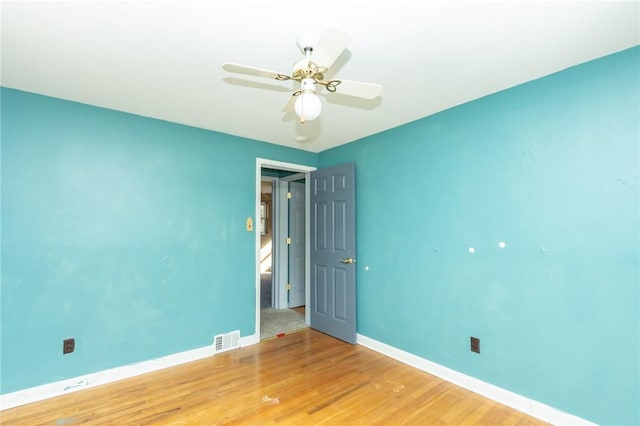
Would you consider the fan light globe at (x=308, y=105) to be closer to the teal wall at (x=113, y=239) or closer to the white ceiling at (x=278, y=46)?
the white ceiling at (x=278, y=46)

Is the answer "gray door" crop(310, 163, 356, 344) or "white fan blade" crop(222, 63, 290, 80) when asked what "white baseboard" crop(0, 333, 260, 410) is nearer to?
"gray door" crop(310, 163, 356, 344)

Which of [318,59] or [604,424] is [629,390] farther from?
[318,59]

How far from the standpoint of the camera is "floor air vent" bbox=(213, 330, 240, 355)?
3.24 meters

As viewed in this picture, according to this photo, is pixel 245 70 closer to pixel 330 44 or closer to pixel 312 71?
pixel 312 71

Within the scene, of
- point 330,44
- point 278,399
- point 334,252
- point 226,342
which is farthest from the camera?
point 334,252

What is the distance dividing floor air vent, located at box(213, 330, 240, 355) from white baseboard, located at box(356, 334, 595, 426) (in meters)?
1.55

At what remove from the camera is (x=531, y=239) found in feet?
7.32

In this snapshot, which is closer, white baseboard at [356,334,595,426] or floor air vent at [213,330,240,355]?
white baseboard at [356,334,595,426]

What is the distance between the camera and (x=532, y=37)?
1.74 m

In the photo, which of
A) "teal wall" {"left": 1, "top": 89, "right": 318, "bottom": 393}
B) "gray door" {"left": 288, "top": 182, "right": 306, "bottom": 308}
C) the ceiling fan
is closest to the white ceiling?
the ceiling fan

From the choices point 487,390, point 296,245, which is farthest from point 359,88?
point 296,245

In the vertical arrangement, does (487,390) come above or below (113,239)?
below

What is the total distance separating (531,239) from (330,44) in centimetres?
203

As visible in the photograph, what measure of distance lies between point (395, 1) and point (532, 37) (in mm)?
930
